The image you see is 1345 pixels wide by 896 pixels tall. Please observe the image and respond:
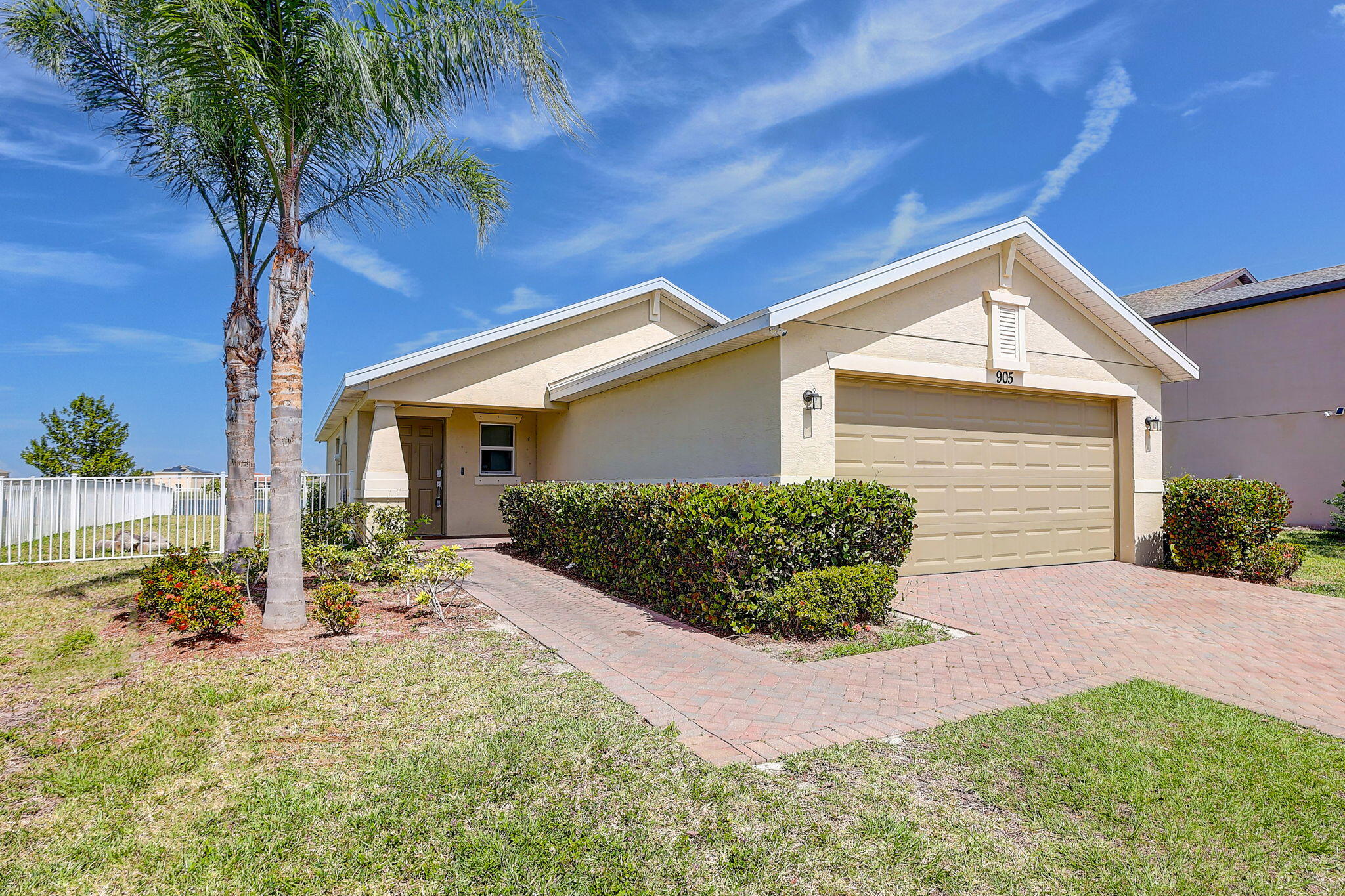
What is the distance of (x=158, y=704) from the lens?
4.75 meters

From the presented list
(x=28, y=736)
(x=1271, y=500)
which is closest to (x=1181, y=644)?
(x=1271, y=500)

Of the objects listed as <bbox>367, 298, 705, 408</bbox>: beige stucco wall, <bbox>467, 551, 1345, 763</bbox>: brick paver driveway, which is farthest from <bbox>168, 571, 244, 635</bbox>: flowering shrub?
<bbox>367, 298, 705, 408</bbox>: beige stucco wall

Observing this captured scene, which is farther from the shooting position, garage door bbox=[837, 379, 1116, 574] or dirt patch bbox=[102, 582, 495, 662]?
garage door bbox=[837, 379, 1116, 574]

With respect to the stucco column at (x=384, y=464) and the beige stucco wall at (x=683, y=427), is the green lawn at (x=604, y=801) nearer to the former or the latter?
the beige stucco wall at (x=683, y=427)

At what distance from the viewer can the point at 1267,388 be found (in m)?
16.8

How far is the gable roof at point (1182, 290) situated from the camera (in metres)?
20.4

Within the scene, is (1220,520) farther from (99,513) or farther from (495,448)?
(99,513)

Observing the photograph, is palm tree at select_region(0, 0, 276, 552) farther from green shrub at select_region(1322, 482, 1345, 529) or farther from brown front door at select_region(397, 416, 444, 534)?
green shrub at select_region(1322, 482, 1345, 529)

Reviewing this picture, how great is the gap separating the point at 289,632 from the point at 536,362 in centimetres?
803

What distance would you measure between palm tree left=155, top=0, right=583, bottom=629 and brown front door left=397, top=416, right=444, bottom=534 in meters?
8.44

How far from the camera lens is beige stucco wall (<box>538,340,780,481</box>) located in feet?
28.4

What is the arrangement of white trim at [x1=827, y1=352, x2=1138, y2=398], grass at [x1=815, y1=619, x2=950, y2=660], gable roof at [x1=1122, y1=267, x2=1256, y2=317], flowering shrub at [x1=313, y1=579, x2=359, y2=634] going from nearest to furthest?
1. grass at [x1=815, y1=619, x2=950, y2=660]
2. flowering shrub at [x1=313, y1=579, x2=359, y2=634]
3. white trim at [x1=827, y1=352, x2=1138, y2=398]
4. gable roof at [x1=1122, y1=267, x2=1256, y2=317]

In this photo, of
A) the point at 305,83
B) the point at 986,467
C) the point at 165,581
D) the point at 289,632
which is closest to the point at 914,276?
the point at 986,467

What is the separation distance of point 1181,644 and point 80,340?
24.9 metres
